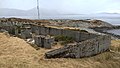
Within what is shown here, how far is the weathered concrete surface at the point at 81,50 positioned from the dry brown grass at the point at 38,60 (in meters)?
0.40

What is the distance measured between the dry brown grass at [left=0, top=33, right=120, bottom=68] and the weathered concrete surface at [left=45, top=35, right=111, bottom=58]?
40 cm

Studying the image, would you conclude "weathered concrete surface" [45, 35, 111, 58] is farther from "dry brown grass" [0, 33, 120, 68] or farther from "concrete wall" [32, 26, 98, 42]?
"concrete wall" [32, 26, 98, 42]

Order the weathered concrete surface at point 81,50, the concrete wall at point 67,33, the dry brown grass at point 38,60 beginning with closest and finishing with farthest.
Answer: the dry brown grass at point 38,60
the weathered concrete surface at point 81,50
the concrete wall at point 67,33

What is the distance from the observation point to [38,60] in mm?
13445

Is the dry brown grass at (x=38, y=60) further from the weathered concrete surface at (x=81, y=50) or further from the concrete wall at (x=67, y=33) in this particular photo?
the concrete wall at (x=67, y=33)

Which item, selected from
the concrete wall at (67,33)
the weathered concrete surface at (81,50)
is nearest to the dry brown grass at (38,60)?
the weathered concrete surface at (81,50)

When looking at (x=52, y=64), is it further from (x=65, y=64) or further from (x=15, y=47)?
(x=15, y=47)

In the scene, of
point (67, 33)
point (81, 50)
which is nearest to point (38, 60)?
point (81, 50)

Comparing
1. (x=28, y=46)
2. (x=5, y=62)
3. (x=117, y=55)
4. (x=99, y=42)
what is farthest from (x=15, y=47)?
(x=117, y=55)

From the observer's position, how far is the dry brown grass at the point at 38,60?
12859 mm

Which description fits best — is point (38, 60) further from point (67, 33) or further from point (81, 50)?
point (67, 33)

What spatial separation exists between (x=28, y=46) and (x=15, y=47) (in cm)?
92

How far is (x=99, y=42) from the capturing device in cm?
1656

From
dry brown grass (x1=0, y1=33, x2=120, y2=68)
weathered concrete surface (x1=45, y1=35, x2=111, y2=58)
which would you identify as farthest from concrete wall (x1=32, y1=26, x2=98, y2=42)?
dry brown grass (x1=0, y1=33, x2=120, y2=68)
